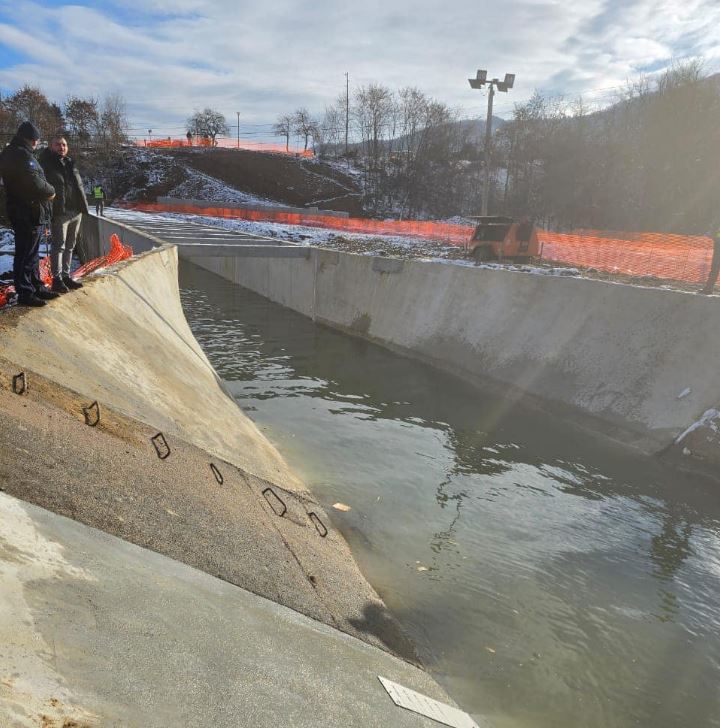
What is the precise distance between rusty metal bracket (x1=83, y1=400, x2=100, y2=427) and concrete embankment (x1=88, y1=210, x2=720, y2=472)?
8378mm

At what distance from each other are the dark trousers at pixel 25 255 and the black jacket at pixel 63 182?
1340 millimetres

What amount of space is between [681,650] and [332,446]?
554 centimetres

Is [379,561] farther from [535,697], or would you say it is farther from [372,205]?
[372,205]

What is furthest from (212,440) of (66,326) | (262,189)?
(262,189)

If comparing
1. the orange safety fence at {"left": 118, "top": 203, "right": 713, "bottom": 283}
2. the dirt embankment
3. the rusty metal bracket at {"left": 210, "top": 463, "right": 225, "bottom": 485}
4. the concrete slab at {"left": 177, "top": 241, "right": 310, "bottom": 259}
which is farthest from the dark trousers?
the dirt embankment

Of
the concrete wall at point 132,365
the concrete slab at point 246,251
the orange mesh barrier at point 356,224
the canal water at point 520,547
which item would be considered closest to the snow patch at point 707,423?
the canal water at point 520,547

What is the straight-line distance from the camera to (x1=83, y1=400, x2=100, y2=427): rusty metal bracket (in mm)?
4637

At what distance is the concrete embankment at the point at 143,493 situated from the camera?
265cm

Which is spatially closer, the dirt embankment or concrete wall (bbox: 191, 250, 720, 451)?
concrete wall (bbox: 191, 250, 720, 451)

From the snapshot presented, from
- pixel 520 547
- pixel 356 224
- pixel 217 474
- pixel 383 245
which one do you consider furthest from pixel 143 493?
pixel 356 224

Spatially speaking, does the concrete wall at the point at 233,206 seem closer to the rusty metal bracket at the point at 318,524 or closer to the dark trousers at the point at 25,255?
the dark trousers at the point at 25,255

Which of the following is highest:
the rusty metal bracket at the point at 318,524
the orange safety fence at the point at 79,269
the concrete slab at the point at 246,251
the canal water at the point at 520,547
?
the concrete slab at the point at 246,251

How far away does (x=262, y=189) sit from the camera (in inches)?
2726

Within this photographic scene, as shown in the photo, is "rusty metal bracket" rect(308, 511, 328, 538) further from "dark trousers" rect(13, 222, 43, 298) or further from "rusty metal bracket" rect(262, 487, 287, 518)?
"dark trousers" rect(13, 222, 43, 298)
